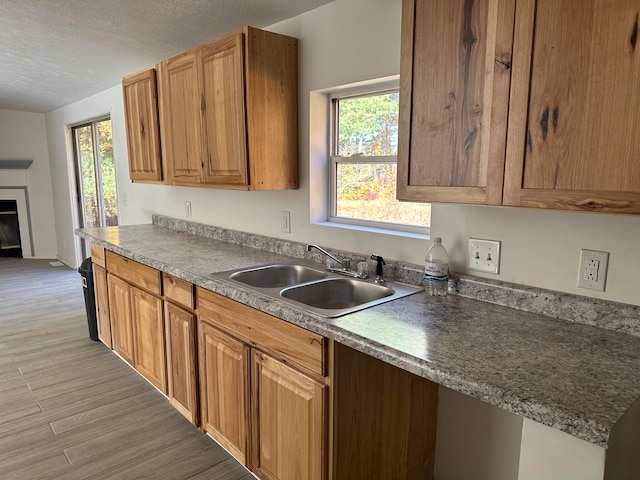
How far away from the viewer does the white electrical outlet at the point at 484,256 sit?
1.60 meters

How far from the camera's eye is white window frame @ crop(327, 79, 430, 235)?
2.01 metres

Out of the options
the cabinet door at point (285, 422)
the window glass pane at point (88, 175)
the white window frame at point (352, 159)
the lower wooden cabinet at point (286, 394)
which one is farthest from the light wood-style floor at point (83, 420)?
the window glass pane at point (88, 175)

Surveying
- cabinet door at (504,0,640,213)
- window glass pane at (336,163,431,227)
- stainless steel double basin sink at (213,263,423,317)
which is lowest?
stainless steel double basin sink at (213,263,423,317)

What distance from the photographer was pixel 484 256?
164 centimetres

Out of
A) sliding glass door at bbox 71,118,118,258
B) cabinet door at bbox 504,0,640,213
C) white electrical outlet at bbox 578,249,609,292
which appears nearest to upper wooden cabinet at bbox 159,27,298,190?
cabinet door at bbox 504,0,640,213

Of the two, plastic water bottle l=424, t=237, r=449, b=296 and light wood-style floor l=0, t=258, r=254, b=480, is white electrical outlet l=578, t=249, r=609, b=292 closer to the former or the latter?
plastic water bottle l=424, t=237, r=449, b=296

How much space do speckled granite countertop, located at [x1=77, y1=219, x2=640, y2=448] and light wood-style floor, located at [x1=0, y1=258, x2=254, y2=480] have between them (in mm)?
921

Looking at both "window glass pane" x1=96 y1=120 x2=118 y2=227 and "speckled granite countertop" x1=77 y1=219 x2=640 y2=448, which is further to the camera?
"window glass pane" x1=96 y1=120 x2=118 y2=227

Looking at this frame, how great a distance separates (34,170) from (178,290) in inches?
220

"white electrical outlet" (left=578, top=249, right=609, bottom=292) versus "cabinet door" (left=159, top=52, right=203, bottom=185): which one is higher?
"cabinet door" (left=159, top=52, right=203, bottom=185)

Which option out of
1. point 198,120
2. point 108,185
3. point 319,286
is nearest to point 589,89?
point 319,286

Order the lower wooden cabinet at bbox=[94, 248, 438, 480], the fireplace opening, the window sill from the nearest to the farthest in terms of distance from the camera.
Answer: the lower wooden cabinet at bbox=[94, 248, 438, 480] < the window sill < the fireplace opening

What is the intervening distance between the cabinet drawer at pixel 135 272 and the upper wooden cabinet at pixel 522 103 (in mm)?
1507

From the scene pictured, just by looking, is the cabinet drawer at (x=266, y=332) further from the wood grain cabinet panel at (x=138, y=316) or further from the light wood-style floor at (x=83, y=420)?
the light wood-style floor at (x=83, y=420)
